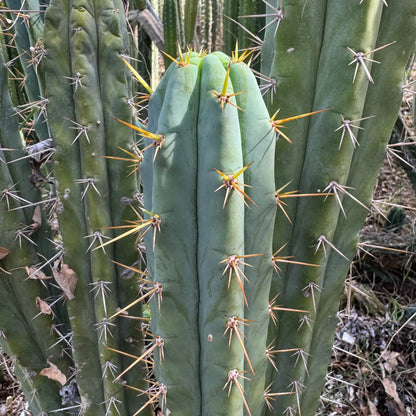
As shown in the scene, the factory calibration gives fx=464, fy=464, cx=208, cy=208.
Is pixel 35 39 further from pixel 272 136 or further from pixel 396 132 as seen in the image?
pixel 396 132

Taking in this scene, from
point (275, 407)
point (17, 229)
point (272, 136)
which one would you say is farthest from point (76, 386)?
point (272, 136)

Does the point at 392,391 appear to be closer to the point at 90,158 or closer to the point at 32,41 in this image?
the point at 90,158

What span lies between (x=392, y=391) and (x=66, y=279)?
6.47 ft

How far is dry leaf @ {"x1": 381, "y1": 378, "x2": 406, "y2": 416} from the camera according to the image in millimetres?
2557

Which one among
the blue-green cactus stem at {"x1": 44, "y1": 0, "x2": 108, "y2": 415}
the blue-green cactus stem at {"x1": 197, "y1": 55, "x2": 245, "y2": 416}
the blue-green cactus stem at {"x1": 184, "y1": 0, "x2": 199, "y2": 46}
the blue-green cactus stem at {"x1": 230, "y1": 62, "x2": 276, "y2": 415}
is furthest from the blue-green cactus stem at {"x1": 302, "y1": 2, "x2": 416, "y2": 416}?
the blue-green cactus stem at {"x1": 184, "y1": 0, "x2": 199, "y2": 46}

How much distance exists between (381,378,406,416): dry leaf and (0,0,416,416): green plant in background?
1.12 meters

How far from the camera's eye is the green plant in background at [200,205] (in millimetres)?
1209

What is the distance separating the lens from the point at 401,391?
2.70 m

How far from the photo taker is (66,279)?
1672 mm

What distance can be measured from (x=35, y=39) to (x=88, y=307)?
3.66ft

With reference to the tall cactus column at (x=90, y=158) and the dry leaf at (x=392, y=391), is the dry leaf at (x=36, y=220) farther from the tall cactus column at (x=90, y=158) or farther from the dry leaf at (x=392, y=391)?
the dry leaf at (x=392, y=391)

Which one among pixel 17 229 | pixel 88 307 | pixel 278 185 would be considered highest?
pixel 278 185

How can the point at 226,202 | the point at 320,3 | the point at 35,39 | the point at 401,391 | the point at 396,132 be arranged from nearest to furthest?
the point at 226,202, the point at 320,3, the point at 35,39, the point at 401,391, the point at 396,132

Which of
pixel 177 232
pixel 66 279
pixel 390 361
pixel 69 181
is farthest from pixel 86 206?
pixel 390 361
